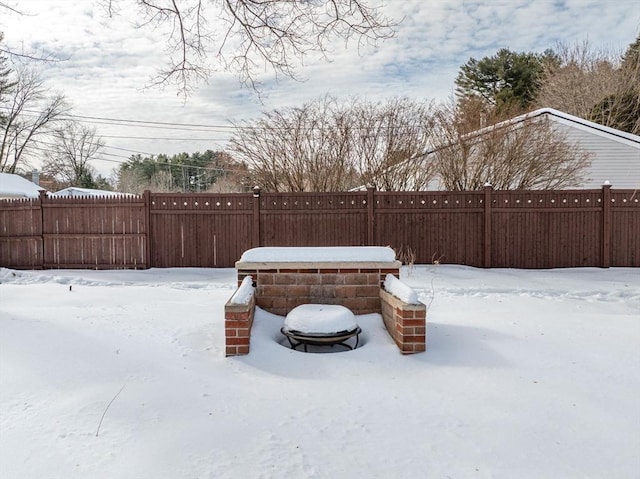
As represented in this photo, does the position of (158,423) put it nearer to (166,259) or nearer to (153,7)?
(153,7)

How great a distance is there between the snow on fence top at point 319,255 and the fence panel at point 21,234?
23.1 feet

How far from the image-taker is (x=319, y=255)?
438cm

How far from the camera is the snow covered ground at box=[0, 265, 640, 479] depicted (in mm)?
2053

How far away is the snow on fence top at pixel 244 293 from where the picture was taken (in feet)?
11.4

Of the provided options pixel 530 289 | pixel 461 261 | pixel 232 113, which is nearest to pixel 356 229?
pixel 461 261

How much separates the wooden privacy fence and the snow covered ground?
4.35 metres

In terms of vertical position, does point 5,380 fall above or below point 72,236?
below

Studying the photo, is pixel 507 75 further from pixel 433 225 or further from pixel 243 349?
pixel 243 349

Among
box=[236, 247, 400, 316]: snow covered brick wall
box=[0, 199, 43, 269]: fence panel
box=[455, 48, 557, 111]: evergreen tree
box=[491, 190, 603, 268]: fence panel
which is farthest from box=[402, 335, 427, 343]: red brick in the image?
box=[455, 48, 557, 111]: evergreen tree

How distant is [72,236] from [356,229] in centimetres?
573

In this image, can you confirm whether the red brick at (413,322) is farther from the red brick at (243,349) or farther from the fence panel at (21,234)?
the fence panel at (21,234)

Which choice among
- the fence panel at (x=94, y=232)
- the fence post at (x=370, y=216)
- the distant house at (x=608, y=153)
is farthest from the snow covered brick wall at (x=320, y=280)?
the distant house at (x=608, y=153)

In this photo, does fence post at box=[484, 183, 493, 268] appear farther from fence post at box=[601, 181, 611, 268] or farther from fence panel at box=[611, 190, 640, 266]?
fence panel at box=[611, 190, 640, 266]

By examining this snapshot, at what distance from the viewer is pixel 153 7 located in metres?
5.20
